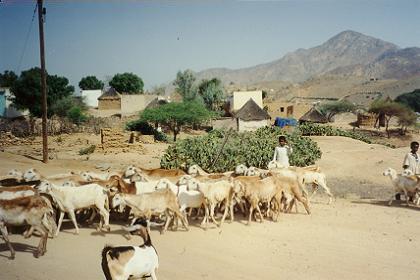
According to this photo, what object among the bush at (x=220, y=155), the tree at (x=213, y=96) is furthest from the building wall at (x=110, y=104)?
the bush at (x=220, y=155)

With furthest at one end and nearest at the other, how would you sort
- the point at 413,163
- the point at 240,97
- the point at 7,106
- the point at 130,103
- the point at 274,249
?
1. the point at 130,103
2. the point at 7,106
3. the point at 240,97
4. the point at 413,163
5. the point at 274,249

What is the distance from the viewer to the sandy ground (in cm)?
707

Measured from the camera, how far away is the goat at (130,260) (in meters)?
5.36

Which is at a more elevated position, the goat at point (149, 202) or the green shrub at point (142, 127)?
the green shrub at point (142, 127)

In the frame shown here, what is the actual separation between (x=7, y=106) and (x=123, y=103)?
44.8ft

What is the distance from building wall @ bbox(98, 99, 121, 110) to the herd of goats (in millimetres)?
46667

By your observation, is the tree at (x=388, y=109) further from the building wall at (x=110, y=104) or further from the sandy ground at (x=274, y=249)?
the sandy ground at (x=274, y=249)

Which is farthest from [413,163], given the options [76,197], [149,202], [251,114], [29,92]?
[29,92]

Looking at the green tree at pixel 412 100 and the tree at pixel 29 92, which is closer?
the tree at pixel 29 92

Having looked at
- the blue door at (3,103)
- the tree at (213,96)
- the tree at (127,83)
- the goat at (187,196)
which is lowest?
the goat at (187,196)

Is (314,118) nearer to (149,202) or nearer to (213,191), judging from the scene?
(213,191)

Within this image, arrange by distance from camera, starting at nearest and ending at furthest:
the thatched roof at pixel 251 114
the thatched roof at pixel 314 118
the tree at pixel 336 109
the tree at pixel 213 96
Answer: the thatched roof at pixel 251 114 → the thatched roof at pixel 314 118 → the tree at pixel 213 96 → the tree at pixel 336 109

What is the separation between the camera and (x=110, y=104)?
188 feet

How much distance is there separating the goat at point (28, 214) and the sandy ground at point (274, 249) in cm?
39
